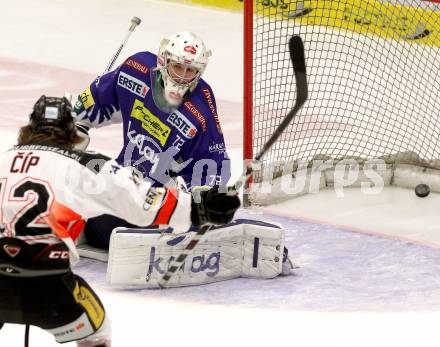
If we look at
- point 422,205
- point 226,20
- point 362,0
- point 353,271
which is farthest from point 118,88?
point 226,20

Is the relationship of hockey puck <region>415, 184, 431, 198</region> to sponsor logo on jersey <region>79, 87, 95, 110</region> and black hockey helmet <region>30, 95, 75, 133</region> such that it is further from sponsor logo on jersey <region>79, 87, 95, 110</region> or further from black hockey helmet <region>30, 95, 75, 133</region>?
black hockey helmet <region>30, 95, 75, 133</region>

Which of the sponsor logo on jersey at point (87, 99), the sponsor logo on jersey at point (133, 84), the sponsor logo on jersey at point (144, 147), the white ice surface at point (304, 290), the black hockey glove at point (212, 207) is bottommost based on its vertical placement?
the white ice surface at point (304, 290)

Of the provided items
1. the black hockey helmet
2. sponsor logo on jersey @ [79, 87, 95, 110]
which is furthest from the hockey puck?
the black hockey helmet

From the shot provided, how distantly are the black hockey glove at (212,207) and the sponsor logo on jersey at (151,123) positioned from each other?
148 cm

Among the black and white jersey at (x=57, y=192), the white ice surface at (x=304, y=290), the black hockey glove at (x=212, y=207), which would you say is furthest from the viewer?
the white ice surface at (x=304, y=290)

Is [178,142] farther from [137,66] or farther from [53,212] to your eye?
[53,212]

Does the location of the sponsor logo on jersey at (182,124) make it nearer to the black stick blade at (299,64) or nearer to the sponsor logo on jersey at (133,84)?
the sponsor logo on jersey at (133,84)

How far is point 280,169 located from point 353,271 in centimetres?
122

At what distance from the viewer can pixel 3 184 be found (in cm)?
308

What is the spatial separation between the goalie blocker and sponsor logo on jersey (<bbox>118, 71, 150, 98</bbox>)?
0.74m

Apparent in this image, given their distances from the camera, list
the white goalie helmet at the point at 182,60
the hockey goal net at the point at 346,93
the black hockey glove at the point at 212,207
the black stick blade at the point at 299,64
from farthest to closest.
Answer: the hockey goal net at the point at 346,93 < the white goalie helmet at the point at 182,60 < the black stick blade at the point at 299,64 < the black hockey glove at the point at 212,207

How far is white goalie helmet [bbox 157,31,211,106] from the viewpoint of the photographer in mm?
4695

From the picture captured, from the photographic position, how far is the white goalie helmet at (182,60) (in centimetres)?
470

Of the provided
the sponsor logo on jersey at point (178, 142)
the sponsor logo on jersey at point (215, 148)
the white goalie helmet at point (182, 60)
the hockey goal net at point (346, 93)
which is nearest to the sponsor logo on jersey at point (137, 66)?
the white goalie helmet at point (182, 60)
